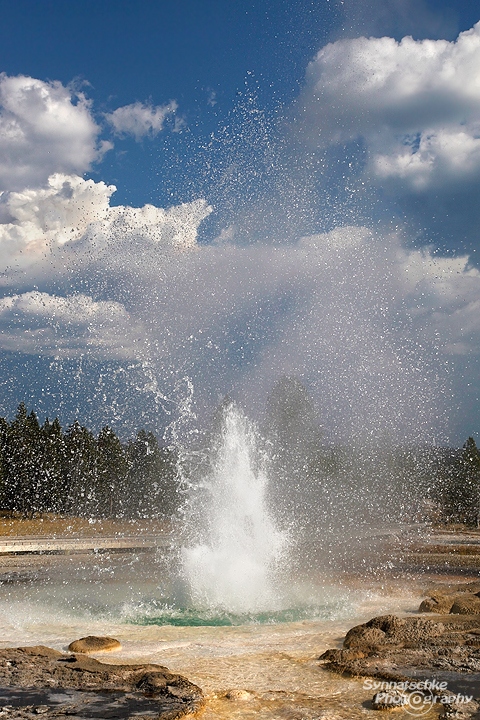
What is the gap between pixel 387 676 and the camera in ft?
41.7

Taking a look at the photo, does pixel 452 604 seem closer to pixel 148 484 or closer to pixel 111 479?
pixel 148 484

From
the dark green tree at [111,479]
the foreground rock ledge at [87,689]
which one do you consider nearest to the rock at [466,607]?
the foreground rock ledge at [87,689]

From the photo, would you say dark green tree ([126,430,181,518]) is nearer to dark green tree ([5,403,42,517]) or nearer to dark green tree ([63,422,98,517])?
dark green tree ([63,422,98,517])

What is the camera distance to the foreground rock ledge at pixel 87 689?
423 inches

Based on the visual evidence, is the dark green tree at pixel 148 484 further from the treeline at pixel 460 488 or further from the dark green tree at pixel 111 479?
the treeline at pixel 460 488

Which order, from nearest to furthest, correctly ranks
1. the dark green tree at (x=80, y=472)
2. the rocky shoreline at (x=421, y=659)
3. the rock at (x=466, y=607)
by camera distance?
the rocky shoreline at (x=421, y=659), the rock at (x=466, y=607), the dark green tree at (x=80, y=472)

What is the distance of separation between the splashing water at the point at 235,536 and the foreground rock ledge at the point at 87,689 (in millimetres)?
7733

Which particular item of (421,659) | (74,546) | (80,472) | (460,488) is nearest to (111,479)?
(80,472)

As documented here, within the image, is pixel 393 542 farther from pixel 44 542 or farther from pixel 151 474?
pixel 151 474

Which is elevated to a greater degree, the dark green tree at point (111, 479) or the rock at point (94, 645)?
the dark green tree at point (111, 479)

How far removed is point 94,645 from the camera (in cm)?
1524

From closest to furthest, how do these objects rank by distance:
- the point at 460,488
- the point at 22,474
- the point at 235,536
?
the point at 235,536 → the point at 460,488 → the point at 22,474

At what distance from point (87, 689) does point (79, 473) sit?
201ft

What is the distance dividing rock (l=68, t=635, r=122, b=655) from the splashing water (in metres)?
5.71
